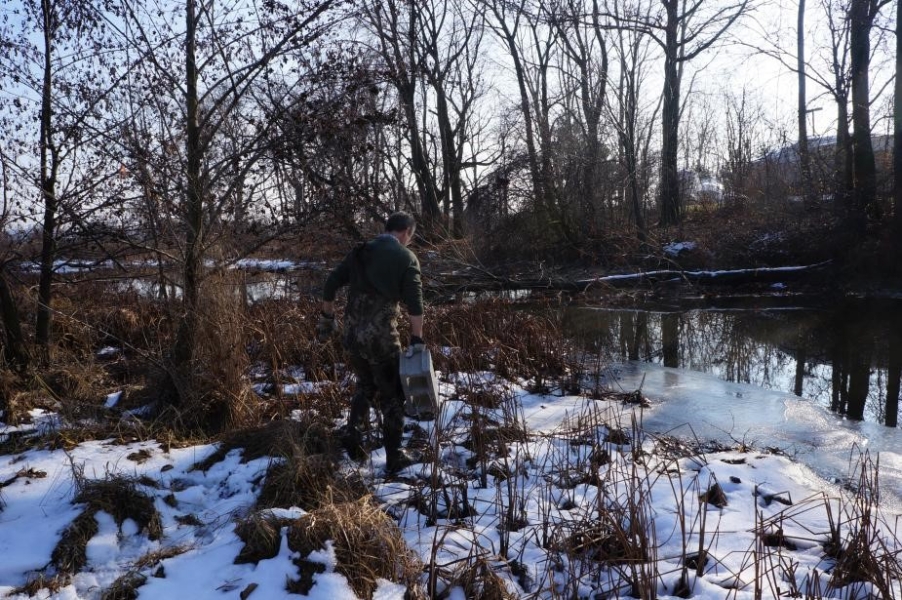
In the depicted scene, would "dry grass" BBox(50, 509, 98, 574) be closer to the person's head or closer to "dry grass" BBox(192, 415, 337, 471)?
"dry grass" BBox(192, 415, 337, 471)

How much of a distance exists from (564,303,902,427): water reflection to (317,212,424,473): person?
3.57 meters

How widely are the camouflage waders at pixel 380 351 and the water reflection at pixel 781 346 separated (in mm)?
3551

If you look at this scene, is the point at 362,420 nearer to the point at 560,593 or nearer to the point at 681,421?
the point at 560,593

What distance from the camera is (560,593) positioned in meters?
2.63

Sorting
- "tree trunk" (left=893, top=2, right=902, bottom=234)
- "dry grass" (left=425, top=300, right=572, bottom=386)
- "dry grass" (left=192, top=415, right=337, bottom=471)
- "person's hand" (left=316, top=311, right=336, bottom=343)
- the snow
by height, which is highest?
"tree trunk" (left=893, top=2, right=902, bottom=234)

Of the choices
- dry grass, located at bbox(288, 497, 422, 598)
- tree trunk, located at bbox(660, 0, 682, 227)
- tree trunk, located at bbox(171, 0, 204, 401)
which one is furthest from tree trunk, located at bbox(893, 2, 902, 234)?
dry grass, located at bbox(288, 497, 422, 598)

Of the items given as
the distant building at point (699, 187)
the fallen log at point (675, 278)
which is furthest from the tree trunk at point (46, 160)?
the distant building at point (699, 187)

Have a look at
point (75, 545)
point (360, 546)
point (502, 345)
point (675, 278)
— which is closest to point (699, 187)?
point (675, 278)

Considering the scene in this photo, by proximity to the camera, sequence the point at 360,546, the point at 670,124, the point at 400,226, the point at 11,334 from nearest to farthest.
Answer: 1. the point at 360,546
2. the point at 400,226
3. the point at 11,334
4. the point at 670,124

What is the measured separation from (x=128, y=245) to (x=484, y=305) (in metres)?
5.36

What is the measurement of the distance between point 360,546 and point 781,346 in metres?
8.32

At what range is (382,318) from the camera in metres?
3.94

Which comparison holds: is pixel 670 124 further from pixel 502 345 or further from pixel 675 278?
pixel 502 345

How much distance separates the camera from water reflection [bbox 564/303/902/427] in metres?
6.72
